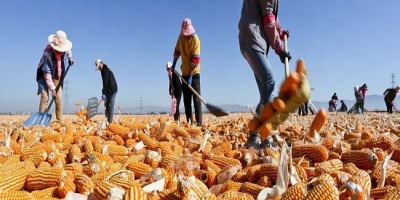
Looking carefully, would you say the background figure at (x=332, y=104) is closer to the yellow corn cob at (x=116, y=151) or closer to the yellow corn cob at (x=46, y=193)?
the yellow corn cob at (x=116, y=151)

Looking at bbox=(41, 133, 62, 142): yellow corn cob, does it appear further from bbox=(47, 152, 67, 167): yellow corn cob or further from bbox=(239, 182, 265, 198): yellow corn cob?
bbox=(239, 182, 265, 198): yellow corn cob

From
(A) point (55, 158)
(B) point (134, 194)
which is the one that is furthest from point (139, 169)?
(A) point (55, 158)

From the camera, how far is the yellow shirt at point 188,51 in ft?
23.6

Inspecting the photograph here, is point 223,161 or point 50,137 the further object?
point 50,137

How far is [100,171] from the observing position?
101 inches

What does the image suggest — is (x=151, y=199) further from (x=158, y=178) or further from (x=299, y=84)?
(x=299, y=84)

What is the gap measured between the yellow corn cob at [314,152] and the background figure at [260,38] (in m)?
1.14

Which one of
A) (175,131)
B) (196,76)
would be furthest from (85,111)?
(175,131)

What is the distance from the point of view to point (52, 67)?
25.4 feet

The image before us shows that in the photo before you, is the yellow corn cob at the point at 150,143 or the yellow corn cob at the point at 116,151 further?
the yellow corn cob at the point at 150,143

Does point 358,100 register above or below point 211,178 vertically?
above

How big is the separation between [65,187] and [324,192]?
1586 mm

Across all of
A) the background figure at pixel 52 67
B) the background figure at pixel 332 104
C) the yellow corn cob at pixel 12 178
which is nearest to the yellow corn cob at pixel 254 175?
the yellow corn cob at pixel 12 178

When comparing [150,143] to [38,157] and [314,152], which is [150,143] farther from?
[314,152]
